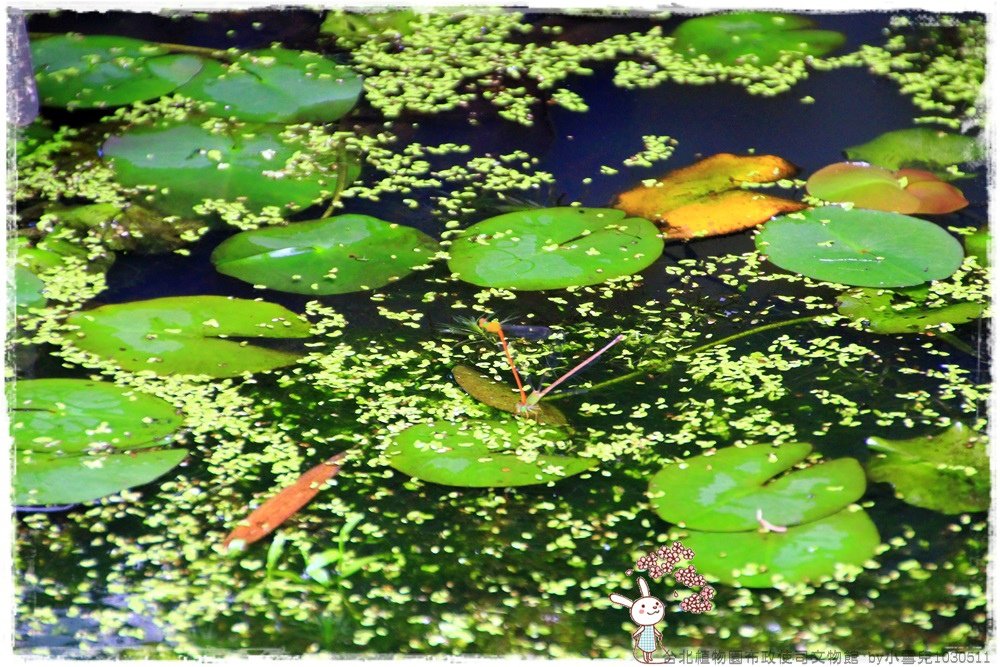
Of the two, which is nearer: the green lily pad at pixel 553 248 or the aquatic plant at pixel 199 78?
the green lily pad at pixel 553 248

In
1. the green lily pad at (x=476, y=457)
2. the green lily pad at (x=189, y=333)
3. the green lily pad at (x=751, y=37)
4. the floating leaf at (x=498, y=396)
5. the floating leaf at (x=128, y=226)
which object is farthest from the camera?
the green lily pad at (x=751, y=37)

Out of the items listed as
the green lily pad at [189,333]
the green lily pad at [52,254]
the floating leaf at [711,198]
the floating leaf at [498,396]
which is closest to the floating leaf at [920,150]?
the floating leaf at [711,198]

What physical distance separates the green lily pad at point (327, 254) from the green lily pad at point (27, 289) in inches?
13.1

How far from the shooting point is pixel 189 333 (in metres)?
2.10

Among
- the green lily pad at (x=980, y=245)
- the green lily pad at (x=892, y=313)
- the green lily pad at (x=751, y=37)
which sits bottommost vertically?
the green lily pad at (x=892, y=313)

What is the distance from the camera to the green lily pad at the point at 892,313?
2.13 m

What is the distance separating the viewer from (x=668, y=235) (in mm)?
2416

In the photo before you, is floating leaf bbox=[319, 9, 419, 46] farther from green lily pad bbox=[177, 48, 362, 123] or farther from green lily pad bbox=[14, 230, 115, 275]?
green lily pad bbox=[14, 230, 115, 275]

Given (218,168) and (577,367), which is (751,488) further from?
(218,168)

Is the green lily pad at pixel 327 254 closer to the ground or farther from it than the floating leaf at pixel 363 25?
closer to the ground

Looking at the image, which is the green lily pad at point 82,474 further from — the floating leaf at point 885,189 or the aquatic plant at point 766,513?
the floating leaf at point 885,189

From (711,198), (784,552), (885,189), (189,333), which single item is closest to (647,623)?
(784,552)

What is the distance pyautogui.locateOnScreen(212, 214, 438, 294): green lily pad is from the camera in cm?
227

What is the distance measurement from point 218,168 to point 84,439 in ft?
3.20
